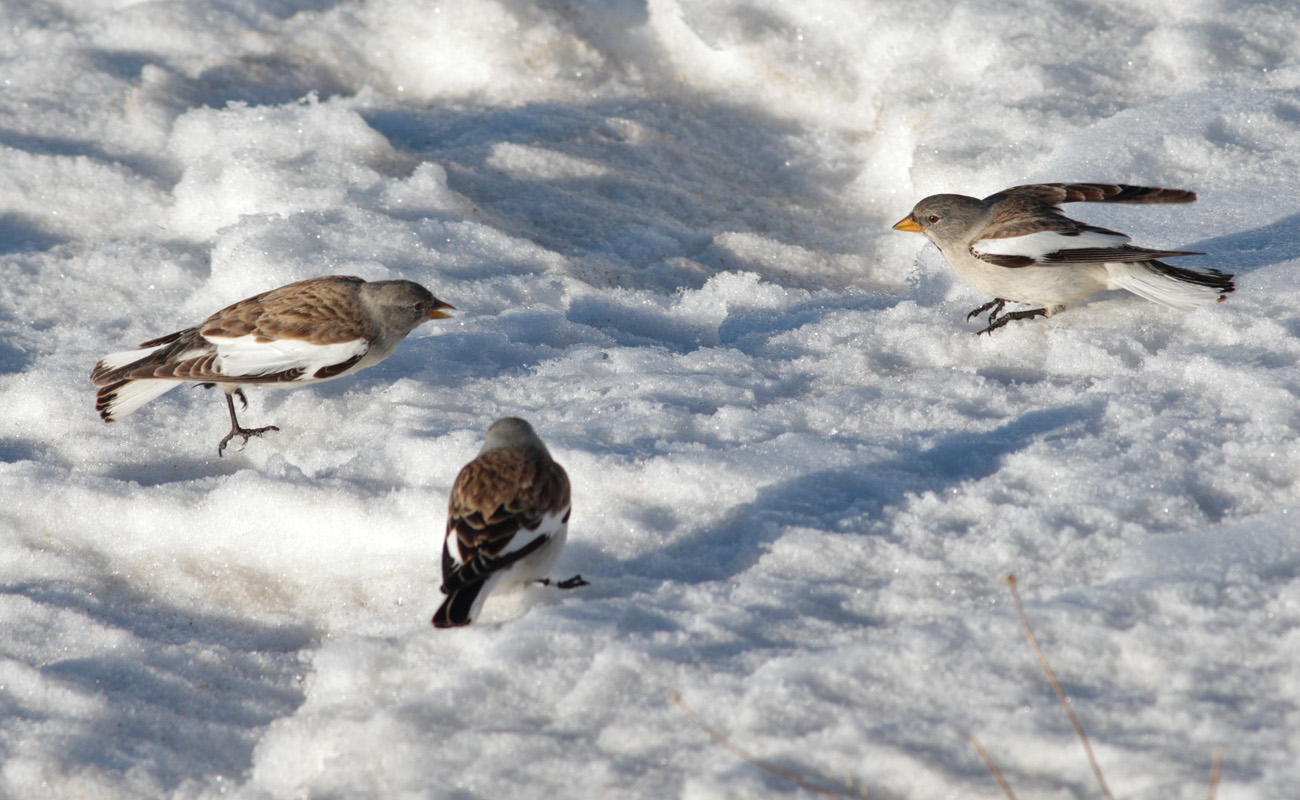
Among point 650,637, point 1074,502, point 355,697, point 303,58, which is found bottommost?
point 355,697

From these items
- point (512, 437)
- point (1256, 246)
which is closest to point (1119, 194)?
point (1256, 246)

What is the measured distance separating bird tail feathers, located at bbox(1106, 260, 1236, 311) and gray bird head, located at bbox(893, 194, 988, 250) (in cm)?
69

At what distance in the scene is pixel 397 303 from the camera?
4645 mm

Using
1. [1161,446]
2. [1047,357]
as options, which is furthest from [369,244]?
[1161,446]

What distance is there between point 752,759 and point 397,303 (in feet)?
9.28

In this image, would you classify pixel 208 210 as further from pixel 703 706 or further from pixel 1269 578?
pixel 1269 578

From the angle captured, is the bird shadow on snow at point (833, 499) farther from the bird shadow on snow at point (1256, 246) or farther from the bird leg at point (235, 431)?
the bird leg at point (235, 431)

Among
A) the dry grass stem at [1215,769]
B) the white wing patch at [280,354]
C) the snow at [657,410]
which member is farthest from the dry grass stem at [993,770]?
the white wing patch at [280,354]

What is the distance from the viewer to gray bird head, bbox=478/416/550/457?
3.65 m

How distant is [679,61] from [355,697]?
6230mm

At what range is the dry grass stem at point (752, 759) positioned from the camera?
2629 mm

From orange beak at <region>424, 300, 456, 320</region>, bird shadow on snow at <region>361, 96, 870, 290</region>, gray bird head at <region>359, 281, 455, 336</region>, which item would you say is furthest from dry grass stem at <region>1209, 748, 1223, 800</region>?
bird shadow on snow at <region>361, 96, 870, 290</region>

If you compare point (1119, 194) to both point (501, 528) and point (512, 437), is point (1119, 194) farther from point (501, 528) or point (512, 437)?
point (501, 528)

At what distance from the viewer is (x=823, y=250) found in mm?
6309
